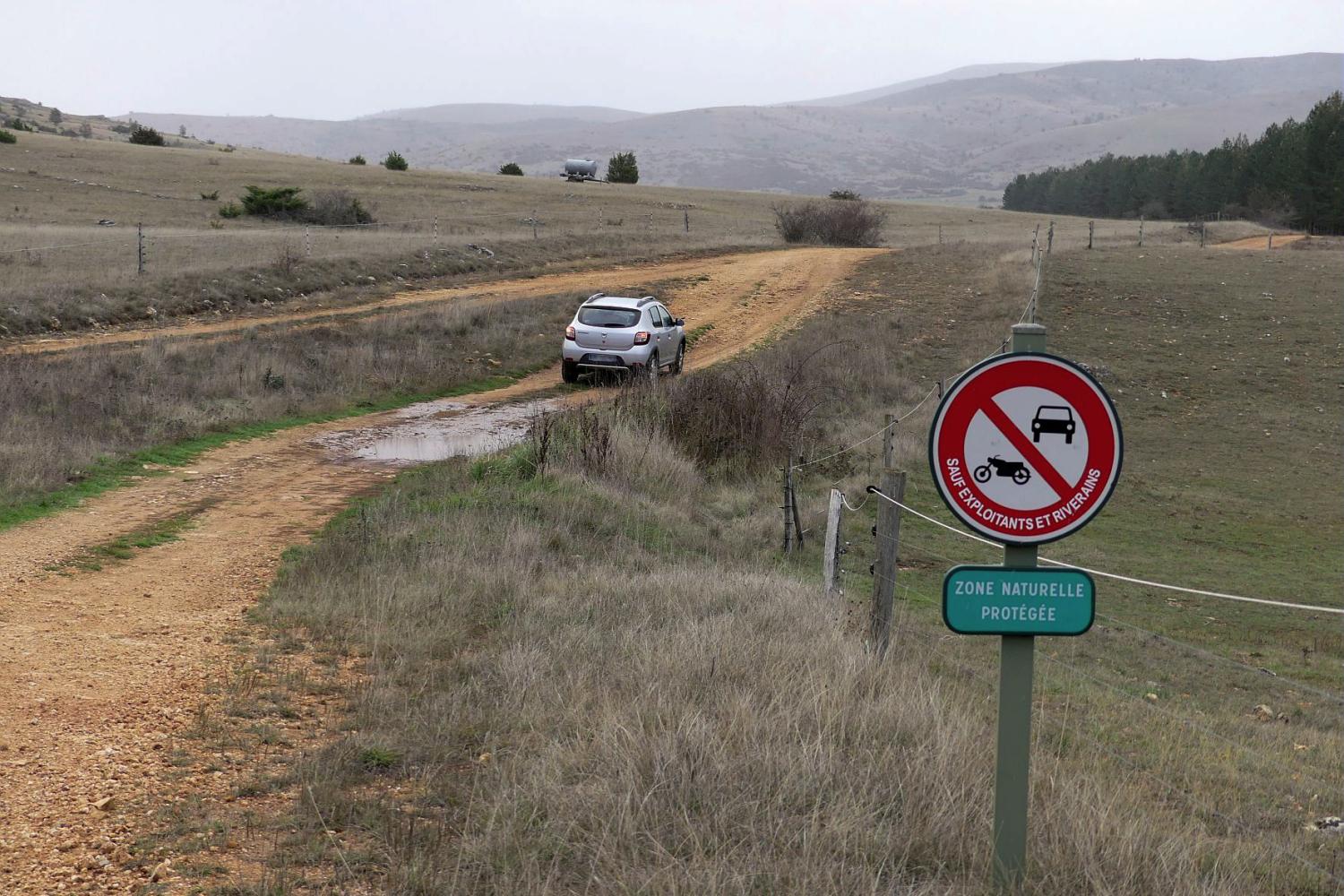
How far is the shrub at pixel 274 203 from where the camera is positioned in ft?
143

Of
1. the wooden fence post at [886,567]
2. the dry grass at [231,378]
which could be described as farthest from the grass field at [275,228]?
the wooden fence post at [886,567]

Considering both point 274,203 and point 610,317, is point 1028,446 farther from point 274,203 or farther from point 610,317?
point 274,203

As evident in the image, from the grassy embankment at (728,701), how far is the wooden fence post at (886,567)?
0.18 m

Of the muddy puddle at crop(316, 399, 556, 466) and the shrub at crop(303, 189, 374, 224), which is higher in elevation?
the shrub at crop(303, 189, 374, 224)

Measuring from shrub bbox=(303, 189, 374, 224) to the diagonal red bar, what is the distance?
42192 mm

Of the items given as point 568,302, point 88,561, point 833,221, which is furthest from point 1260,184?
point 88,561

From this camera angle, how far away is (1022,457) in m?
3.66

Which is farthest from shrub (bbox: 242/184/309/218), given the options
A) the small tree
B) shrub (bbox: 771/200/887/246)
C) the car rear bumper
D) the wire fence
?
the small tree

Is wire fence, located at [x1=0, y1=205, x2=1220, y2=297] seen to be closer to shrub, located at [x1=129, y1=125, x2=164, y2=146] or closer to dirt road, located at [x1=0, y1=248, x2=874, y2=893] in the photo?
dirt road, located at [x1=0, y1=248, x2=874, y2=893]

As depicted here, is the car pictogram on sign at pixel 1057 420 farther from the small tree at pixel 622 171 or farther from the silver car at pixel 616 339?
the small tree at pixel 622 171

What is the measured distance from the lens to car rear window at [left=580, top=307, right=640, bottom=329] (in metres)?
21.9

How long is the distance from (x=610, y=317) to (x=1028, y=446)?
18.6 m

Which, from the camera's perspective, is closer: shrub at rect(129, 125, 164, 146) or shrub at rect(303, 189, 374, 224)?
shrub at rect(303, 189, 374, 224)

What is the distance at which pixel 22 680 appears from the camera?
6.59 m
